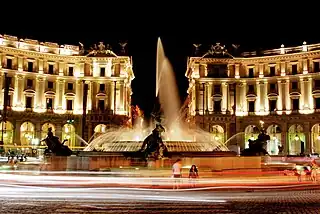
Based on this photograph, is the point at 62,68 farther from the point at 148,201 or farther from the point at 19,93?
the point at 148,201

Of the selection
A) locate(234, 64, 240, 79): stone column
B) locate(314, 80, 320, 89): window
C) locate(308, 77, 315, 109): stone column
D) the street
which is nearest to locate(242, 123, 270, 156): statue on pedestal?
the street

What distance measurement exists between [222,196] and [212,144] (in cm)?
1793

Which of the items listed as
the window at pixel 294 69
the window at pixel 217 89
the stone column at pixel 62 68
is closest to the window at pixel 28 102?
the stone column at pixel 62 68

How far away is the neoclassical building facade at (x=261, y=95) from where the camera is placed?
216 ft

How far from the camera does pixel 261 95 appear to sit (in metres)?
69.2

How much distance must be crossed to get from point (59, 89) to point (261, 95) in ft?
102

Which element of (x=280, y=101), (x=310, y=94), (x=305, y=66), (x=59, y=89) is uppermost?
(x=305, y=66)

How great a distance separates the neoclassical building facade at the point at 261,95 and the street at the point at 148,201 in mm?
50098

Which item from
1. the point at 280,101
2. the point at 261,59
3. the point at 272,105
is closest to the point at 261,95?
the point at 272,105

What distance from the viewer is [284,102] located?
67625 mm

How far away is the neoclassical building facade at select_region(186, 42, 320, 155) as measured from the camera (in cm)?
6581

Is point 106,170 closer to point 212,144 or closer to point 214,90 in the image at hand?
point 212,144

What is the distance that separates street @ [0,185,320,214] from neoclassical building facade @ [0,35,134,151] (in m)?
48.0

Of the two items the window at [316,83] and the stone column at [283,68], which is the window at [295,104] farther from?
the stone column at [283,68]
